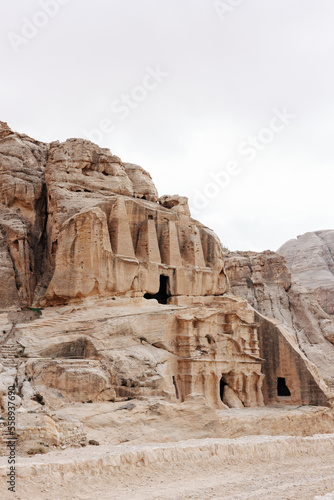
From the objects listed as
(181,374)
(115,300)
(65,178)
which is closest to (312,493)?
(181,374)

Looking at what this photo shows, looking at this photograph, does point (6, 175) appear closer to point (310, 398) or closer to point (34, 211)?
point (34, 211)

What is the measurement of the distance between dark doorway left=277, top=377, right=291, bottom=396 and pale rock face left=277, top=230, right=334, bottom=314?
31063 mm

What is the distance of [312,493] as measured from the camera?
14.6 m

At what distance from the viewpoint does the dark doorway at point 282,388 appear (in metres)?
36.3

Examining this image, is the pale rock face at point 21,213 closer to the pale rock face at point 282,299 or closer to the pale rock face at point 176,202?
the pale rock face at point 176,202

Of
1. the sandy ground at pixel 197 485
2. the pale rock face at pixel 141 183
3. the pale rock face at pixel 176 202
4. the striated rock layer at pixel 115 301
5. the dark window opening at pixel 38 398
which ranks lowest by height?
the sandy ground at pixel 197 485

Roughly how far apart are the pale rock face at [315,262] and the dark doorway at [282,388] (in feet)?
102

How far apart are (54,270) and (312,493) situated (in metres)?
21.9

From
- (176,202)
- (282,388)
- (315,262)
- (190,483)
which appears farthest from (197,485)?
(315,262)

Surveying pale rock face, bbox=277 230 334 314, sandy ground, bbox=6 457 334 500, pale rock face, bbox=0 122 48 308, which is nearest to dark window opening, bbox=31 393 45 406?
sandy ground, bbox=6 457 334 500

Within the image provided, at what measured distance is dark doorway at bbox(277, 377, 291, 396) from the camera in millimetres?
36344

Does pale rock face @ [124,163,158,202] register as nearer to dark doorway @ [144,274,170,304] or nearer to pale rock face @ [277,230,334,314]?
dark doorway @ [144,274,170,304]

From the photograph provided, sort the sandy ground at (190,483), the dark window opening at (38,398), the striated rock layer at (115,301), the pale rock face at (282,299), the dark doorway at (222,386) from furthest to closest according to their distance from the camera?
1. the pale rock face at (282,299)
2. the dark doorway at (222,386)
3. the striated rock layer at (115,301)
4. the dark window opening at (38,398)
5. the sandy ground at (190,483)

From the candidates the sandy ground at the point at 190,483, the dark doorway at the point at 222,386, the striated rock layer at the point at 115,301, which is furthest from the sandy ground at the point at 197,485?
the dark doorway at the point at 222,386
